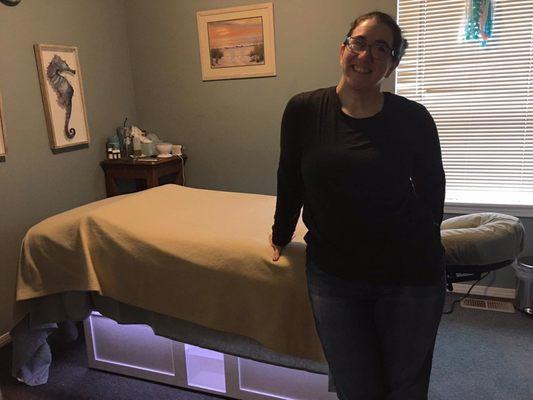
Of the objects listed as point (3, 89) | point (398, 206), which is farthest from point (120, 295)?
point (3, 89)

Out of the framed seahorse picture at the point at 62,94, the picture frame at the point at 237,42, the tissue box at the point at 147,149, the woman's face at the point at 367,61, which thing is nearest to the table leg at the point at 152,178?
the tissue box at the point at 147,149

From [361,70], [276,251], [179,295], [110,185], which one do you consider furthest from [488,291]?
[110,185]

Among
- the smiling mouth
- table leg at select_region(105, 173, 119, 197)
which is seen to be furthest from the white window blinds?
table leg at select_region(105, 173, 119, 197)

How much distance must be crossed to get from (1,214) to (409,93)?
251 cm

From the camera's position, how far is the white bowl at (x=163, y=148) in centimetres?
329

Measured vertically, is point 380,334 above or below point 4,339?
above

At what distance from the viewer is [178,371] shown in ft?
6.82

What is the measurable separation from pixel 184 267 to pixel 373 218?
0.84 m

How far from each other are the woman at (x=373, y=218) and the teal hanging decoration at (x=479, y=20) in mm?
1736

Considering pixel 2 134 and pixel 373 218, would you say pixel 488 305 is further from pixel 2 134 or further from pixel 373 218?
pixel 2 134

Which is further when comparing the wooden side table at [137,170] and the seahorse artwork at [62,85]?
the wooden side table at [137,170]

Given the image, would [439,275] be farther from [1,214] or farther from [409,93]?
[1,214]

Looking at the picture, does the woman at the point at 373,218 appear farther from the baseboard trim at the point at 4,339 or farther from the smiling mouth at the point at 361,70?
the baseboard trim at the point at 4,339

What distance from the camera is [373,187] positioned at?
1196 millimetres
